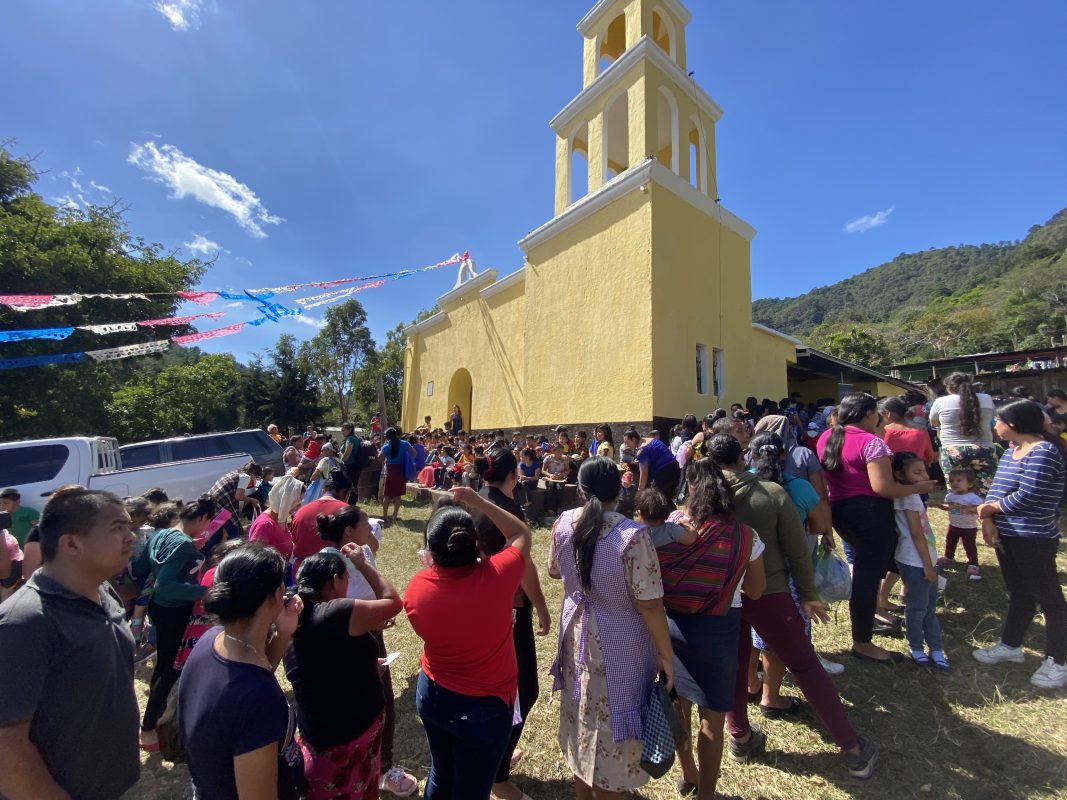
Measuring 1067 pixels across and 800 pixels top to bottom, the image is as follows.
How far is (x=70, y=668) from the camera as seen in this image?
1443 millimetres

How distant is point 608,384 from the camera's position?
10.0m

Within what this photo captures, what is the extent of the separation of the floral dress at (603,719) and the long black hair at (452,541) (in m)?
0.57

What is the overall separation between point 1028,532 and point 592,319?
8087mm

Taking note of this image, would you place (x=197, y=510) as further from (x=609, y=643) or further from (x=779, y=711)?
(x=779, y=711)

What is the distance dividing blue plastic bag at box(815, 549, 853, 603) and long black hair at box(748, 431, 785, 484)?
0.81 meters

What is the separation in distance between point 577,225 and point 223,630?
36.1ft

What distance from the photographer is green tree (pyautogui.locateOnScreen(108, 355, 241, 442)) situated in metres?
15.9

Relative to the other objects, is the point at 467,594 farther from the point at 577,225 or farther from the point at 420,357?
the point at 420,357

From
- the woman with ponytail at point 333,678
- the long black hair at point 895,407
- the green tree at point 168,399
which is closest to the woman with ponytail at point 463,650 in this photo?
the woman with ponytail at point 333,678

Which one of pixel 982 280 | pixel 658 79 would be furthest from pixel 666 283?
pixel 982 280

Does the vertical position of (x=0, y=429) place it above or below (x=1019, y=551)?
above

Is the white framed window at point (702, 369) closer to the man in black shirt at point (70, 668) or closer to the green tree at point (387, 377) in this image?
the man in black shirt at point (70, 668)

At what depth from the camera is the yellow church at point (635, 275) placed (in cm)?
951

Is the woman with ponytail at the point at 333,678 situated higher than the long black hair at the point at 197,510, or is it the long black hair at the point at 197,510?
the long black hair at the point at 197,510
